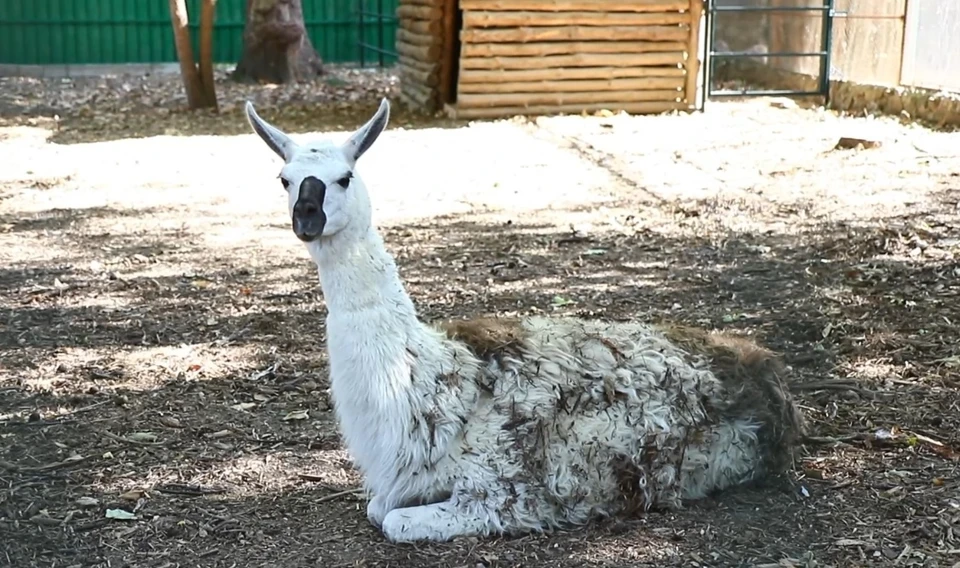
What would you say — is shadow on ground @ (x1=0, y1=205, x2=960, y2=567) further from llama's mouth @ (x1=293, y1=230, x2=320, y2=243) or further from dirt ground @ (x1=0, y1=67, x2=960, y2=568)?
llama's mouth @ (x1=293, y1=230, x2=320, y2=243)

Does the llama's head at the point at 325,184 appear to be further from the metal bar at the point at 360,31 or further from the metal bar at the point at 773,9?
the metal bar at the point at 360,31

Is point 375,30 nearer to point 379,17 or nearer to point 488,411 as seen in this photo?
point 379,17

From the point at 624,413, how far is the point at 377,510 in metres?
0.98

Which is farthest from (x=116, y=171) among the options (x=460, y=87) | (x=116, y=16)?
(x=116, y=16)

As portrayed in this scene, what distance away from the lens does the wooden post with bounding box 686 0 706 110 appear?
602 inches

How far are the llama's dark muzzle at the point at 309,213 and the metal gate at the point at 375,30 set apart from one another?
1961 cm

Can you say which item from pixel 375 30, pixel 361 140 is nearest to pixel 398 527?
pixel 361 140

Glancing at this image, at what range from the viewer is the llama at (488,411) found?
13.3ft

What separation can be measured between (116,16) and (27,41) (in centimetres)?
177

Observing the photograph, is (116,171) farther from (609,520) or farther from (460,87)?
(609,520)

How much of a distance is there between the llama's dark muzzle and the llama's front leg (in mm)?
1030

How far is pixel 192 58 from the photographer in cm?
1550

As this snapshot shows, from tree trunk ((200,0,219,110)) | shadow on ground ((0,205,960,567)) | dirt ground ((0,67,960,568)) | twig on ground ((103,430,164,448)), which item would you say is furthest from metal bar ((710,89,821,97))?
twig on ground ((103,430,164,448))

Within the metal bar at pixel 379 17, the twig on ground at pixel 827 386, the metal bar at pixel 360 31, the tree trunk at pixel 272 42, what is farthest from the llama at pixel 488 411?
the metal bar at pixel 360 31
